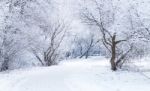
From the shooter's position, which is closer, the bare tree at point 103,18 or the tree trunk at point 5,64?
the bare tree at point 103,18

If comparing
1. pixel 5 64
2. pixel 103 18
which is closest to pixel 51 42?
pixel 5 64

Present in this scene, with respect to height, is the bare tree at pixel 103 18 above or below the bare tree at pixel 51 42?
above

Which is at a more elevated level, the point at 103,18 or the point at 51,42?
the point at 103,18

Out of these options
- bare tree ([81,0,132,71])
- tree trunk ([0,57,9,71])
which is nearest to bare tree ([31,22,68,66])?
tree trunk ([0,57,9,71])

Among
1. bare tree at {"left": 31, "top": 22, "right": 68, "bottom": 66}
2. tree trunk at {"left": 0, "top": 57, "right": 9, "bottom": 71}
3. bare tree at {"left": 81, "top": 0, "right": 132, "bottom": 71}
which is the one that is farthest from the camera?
bare tree at {"left": 31, "top": 22, "right": 68, "bottom": 66}

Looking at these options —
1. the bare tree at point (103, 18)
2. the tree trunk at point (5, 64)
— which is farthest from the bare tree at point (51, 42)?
the bare tree at point (103, 18)

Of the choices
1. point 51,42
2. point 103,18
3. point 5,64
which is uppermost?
point 103,18

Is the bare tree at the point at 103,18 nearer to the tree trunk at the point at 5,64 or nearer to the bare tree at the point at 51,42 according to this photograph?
the tree trunk at the point at 5,64

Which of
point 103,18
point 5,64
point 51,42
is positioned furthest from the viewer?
point 51,42

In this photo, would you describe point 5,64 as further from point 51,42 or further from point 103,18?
point 51,42

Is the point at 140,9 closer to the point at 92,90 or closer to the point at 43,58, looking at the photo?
the point at 92,90

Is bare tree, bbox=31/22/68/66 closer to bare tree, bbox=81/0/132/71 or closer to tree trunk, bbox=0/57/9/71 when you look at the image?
tree trunk, bbox=0/57/9/71

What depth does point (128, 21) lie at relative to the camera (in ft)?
70.3

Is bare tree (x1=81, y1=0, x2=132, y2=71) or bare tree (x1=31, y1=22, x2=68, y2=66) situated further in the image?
bare tree (x1=31, y1=22, x2=68, y2=66)
